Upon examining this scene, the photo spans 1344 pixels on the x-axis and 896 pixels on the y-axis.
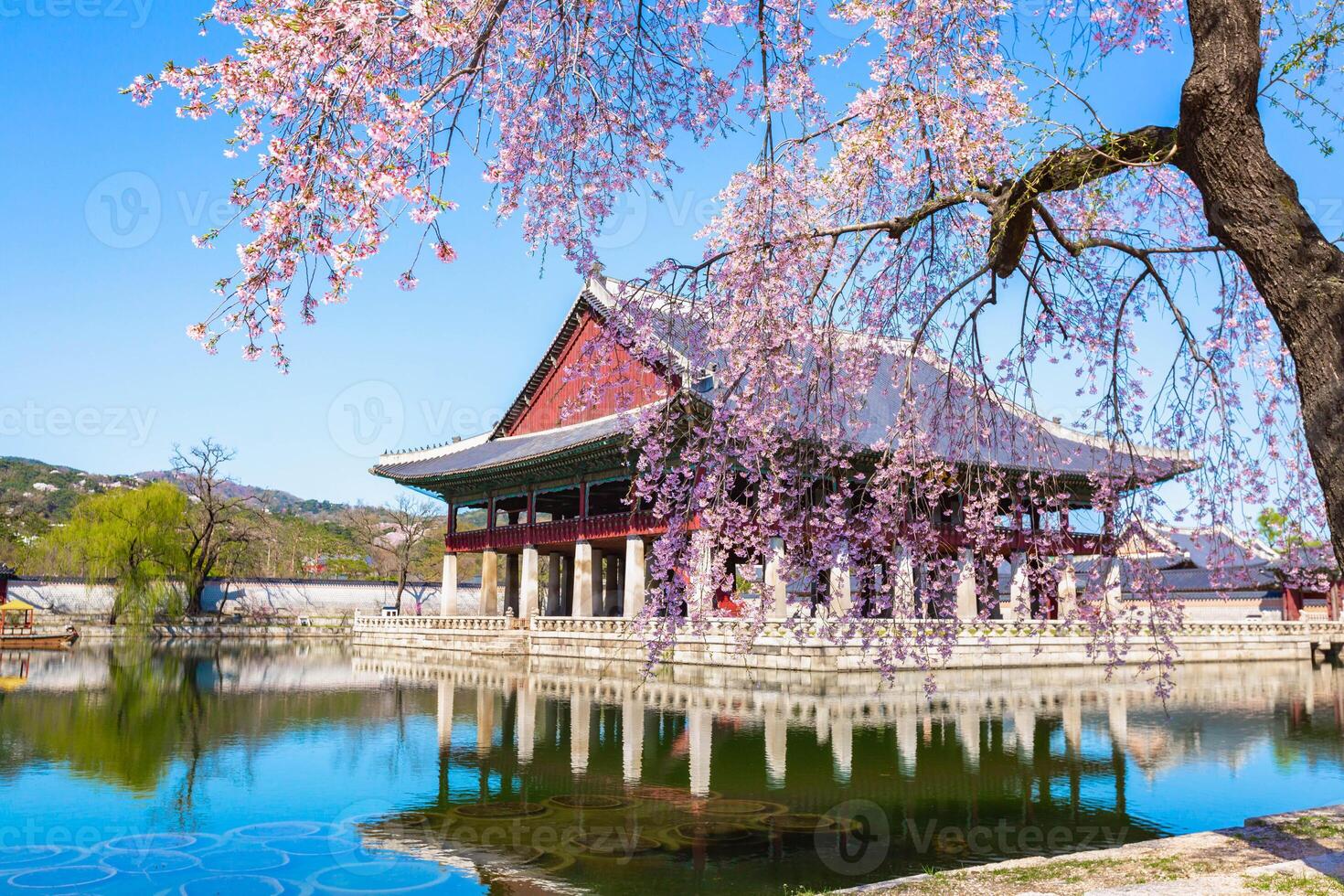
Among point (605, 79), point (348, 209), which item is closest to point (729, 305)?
point (605, 79)

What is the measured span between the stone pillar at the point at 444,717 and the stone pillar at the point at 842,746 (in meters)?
5.57

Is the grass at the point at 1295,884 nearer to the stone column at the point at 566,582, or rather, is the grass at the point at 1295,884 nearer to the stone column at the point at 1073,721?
the stone column at the point at 1073,721

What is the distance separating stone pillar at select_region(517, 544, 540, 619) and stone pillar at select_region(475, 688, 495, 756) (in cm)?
948

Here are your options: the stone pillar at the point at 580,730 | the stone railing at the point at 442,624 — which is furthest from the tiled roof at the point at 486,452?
the stone pillar at the point at 580,730

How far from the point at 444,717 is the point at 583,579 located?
13.2m

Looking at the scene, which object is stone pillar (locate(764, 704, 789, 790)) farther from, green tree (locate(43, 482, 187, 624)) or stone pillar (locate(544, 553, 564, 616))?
green tree (locate(43, 482, 187, 624))

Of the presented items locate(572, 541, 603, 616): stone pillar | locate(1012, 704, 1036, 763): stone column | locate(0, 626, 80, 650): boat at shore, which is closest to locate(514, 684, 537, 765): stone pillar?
locate(1012, 704, 1036, 763): stone column

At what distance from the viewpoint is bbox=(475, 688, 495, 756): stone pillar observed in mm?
14724

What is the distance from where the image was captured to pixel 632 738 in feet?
50.6

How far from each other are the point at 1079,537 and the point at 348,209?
30478mm

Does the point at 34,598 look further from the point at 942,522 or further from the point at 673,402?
the point at 673,402

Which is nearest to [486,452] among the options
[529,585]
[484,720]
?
[529,585]

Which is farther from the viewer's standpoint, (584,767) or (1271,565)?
(1271,565)

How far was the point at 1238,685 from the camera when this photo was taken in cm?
2552
